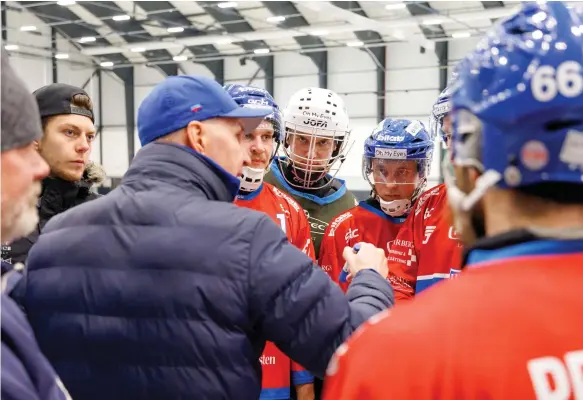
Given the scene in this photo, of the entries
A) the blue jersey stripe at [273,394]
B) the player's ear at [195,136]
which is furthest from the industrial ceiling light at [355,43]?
the player's ear at [195,136]

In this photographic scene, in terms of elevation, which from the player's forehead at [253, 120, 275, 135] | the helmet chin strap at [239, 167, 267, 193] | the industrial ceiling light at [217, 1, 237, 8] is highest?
the industrial ceiling light at [217, 1, 237, 8]

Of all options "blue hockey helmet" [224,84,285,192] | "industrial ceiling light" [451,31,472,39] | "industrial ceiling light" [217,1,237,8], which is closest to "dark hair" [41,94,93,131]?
"blue hockey helmet" [224,84,285,192]

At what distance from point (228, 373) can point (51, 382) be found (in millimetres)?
494

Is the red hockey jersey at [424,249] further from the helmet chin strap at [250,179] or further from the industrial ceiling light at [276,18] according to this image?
the industrial ceiling light at [276,18]

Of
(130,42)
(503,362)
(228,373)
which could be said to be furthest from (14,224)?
(130,42)

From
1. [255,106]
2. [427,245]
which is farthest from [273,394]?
[255,106]

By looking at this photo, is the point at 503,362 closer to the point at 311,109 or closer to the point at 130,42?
the point at 311,109

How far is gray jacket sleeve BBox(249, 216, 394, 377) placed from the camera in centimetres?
150

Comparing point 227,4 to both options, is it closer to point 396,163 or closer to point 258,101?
point 258,101

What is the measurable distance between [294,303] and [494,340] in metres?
0.74

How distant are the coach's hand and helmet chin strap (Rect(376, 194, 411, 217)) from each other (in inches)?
41.9

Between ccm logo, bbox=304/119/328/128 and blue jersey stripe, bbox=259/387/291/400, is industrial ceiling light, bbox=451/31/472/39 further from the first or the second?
blue jersey stripe, bbox=259/387/291/400

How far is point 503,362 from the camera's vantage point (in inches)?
31.5

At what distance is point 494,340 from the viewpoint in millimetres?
805
